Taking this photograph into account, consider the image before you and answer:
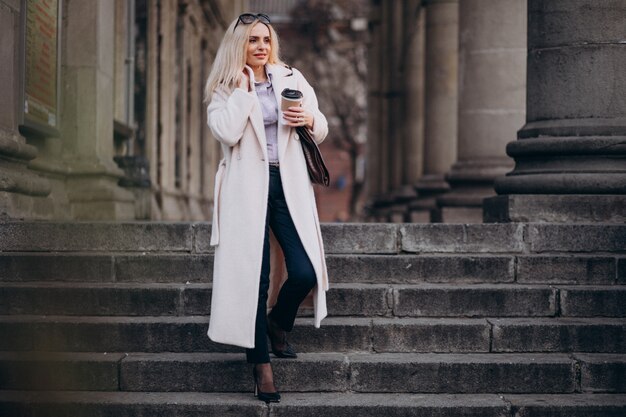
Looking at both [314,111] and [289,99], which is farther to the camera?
[314,111]

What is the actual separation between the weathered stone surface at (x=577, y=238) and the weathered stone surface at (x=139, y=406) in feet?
9.13

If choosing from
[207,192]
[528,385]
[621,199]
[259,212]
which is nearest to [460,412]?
[528,385]

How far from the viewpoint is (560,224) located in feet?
25.7

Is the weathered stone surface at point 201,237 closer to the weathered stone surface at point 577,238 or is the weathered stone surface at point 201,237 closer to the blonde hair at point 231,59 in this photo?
the blonde hair at point 231,59

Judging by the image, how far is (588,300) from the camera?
23.4ft

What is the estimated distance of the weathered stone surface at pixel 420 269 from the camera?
7.46m

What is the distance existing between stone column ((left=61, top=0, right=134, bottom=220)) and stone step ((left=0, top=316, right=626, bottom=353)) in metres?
4.42

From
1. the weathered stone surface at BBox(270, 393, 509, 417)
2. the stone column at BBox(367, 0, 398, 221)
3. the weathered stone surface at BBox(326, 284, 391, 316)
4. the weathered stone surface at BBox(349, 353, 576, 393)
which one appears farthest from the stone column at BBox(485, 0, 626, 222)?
the stone column at BBox(367, 0, 398, 221)

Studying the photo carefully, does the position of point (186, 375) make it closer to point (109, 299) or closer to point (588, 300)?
point (109, 299)

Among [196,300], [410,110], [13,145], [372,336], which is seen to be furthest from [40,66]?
[410,110]

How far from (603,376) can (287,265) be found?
2147 millimetres

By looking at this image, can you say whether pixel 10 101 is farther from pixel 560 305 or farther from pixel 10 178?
pixel 560 305

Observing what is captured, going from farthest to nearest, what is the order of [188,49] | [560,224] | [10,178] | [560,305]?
1. [188,49]
2. [10,178]
3. [560,224]
4. [560,305]

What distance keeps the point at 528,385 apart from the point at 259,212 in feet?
6.70
